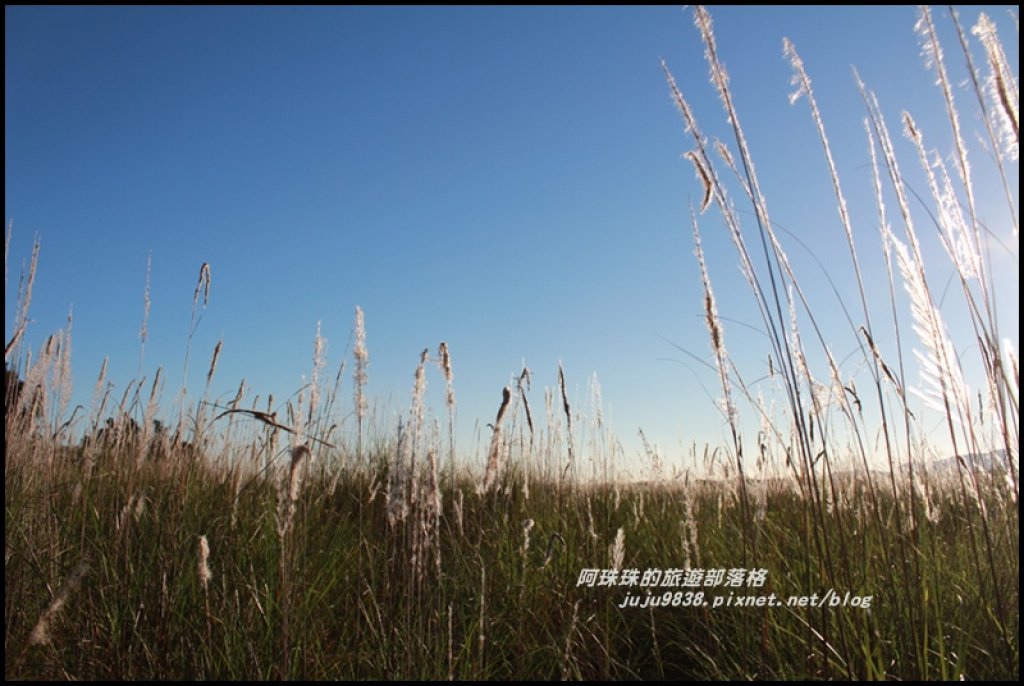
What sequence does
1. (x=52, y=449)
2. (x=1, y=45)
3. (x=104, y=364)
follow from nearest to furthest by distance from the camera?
(x=1, y=45) < (x=52, y=449) < (x=104, y=364)

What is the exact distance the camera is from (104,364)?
9.93ft

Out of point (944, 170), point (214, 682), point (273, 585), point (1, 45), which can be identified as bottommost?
point (214, 682)

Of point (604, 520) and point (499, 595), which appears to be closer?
point (499, 595)

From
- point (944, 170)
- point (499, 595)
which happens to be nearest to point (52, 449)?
point (499, 595)

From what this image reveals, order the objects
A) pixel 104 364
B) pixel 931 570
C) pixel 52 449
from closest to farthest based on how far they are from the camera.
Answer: pixel 931 570 → pixel 52 449 → pixel 104 364

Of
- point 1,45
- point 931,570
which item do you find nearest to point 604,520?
point 931,570

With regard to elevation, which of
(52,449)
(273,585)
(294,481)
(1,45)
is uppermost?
(1,45)

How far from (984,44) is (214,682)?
7.92ft

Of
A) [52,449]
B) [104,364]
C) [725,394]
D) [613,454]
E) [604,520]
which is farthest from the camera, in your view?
[613,454]

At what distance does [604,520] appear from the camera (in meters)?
3.54

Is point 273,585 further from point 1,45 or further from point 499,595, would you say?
point 1,45

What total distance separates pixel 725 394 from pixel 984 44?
954 millimetres

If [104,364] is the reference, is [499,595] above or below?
below

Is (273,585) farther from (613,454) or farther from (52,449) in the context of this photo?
(613,454)
